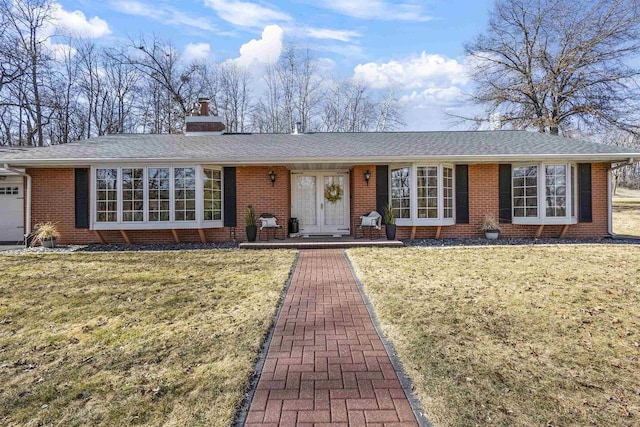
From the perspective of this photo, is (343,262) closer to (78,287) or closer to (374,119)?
(78,287)

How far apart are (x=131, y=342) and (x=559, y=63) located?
87.7ft

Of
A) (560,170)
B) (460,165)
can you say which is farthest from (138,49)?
(560,170)

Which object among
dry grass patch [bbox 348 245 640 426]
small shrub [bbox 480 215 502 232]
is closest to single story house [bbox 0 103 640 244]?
small shrub [bbox 480 215 502 232]

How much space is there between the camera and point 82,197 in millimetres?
10180

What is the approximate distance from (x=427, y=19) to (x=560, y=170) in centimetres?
644

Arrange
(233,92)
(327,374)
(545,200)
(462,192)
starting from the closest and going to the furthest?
(327,374) → (545,200) → (462,192) → (233,92)

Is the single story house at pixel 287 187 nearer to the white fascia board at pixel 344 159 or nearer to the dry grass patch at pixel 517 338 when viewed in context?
the white fascia board at pixel 344 159

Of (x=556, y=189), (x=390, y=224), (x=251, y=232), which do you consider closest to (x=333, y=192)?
(x=390, y=224)

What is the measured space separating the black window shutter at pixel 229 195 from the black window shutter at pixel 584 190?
10421mm

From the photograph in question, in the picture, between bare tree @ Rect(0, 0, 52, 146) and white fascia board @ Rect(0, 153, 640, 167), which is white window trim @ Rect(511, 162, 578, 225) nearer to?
white fascia board @ Rect(0, 153, 640, 167)

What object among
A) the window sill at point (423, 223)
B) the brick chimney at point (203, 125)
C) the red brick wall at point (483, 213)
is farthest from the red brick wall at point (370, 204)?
the brick chimney at point (203, 125)

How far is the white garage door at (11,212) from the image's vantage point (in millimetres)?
10984

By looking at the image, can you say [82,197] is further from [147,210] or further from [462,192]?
[462,192]

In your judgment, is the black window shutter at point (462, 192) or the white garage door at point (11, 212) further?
the white garage door at point (11, 212)
